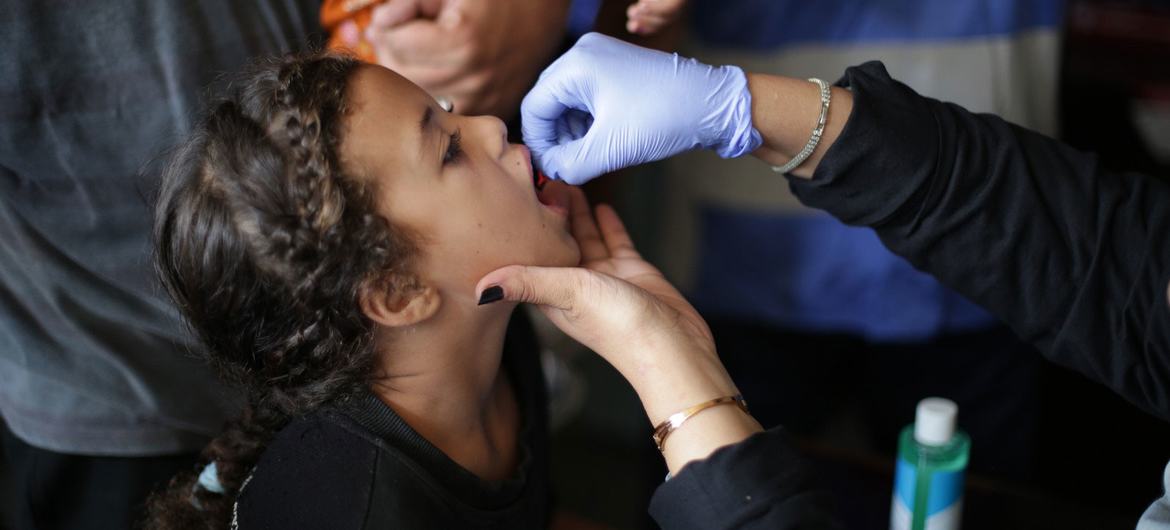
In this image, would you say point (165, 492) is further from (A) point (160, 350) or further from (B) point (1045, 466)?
(B) point (1045, 466)

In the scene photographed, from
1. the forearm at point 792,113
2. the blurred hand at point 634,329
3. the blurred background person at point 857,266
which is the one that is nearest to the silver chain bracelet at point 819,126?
the forearm at point 792,113

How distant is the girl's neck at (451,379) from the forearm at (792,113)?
0.35 metres

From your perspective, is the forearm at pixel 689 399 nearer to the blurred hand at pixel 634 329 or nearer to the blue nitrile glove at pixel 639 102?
the blurred hand at pixel 634 329

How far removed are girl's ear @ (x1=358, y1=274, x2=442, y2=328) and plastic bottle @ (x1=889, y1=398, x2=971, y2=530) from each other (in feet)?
1.68

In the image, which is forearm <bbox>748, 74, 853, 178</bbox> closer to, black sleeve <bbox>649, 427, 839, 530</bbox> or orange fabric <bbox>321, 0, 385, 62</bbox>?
black sleeve <bbox>649, 427, 839, 530</bbox>

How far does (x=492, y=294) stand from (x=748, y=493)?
306mm

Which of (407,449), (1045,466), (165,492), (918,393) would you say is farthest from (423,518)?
(1045,466)

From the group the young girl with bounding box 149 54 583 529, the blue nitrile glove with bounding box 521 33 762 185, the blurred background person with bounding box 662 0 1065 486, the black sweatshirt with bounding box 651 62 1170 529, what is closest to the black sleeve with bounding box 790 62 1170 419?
the black sweatshirt with bounding box 651 62 1170 529

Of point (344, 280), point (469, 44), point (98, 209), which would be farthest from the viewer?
point (469, 44)

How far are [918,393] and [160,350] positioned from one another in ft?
3.90

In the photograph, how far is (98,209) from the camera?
1.06 meters

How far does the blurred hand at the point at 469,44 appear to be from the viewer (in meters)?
1.15

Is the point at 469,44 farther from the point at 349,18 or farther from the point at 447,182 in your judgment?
the point at 447,182

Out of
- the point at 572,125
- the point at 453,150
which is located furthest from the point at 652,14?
the point at 453,150
